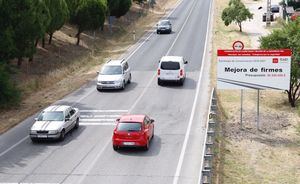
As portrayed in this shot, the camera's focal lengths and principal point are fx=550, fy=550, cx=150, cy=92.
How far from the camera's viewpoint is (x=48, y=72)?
46000 millimetres

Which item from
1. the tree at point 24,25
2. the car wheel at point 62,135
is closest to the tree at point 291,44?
the car wheel at point 62,135

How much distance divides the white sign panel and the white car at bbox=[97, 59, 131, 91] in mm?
10443

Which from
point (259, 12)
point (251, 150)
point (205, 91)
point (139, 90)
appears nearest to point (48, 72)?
point (139, 90)

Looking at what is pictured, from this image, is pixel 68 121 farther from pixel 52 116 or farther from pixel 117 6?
pixel 117 6

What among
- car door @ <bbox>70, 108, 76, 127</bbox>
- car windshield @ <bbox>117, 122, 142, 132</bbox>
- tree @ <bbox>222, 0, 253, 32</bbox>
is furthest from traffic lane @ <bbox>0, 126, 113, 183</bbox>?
tree @ <bbox>222, 0, 253, 32</bbox>

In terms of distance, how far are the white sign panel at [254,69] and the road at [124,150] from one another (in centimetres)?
286

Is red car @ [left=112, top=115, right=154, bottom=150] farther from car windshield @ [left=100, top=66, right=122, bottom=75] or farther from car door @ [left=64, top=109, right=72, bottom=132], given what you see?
car windshield @ [left=100, top=66, right=122, bottom=75]

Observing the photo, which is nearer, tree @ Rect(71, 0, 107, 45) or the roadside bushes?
the roadside bushes

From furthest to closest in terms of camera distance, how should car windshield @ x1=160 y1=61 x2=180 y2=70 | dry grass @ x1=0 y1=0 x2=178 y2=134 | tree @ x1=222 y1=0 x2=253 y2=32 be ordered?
tree @ x1=222 y1=0 x2=253 y2=32
car windshield @ x1=160 y1=61 x2=180 y2=70
dry grass @ x1=0 y1=0 x2=178 y2=134

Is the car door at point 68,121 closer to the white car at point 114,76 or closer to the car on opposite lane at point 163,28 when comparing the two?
the white car at point 114,76

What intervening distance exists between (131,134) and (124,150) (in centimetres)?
112

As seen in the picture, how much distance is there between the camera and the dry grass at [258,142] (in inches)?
893

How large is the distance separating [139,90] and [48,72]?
11138 mm

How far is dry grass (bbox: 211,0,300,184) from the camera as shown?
74.4 feet
